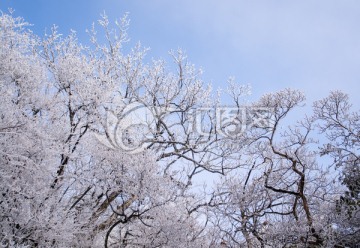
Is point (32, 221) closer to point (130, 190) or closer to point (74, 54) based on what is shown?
point (130, 190)

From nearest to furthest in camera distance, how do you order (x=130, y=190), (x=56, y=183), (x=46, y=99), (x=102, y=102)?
(x=56, y=183) < (x=130, y=190) < (x=46, y=99) < (x=102, y=102)

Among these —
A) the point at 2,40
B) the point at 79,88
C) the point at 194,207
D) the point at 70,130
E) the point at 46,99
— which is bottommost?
the point at 194,207

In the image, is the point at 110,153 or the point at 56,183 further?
the point at 110,153

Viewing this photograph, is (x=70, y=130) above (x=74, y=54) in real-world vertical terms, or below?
below

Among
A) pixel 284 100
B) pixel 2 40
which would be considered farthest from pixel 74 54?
pixel 284 100

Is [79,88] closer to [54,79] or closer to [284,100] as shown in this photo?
[54,79]

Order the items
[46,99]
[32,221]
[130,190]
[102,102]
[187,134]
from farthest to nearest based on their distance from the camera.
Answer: [187,134], [102,102], [46,99], [130,190], [32,221]

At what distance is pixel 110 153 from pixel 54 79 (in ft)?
11.9

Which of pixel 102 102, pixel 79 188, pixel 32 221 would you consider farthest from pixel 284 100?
pixel 32 221

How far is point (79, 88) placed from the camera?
10977 mm

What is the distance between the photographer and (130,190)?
9750 millimetres

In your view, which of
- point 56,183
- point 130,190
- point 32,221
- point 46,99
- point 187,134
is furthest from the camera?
point 187,134

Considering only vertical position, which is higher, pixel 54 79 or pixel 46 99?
pixel 54 79

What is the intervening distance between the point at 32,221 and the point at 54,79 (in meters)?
5.59
